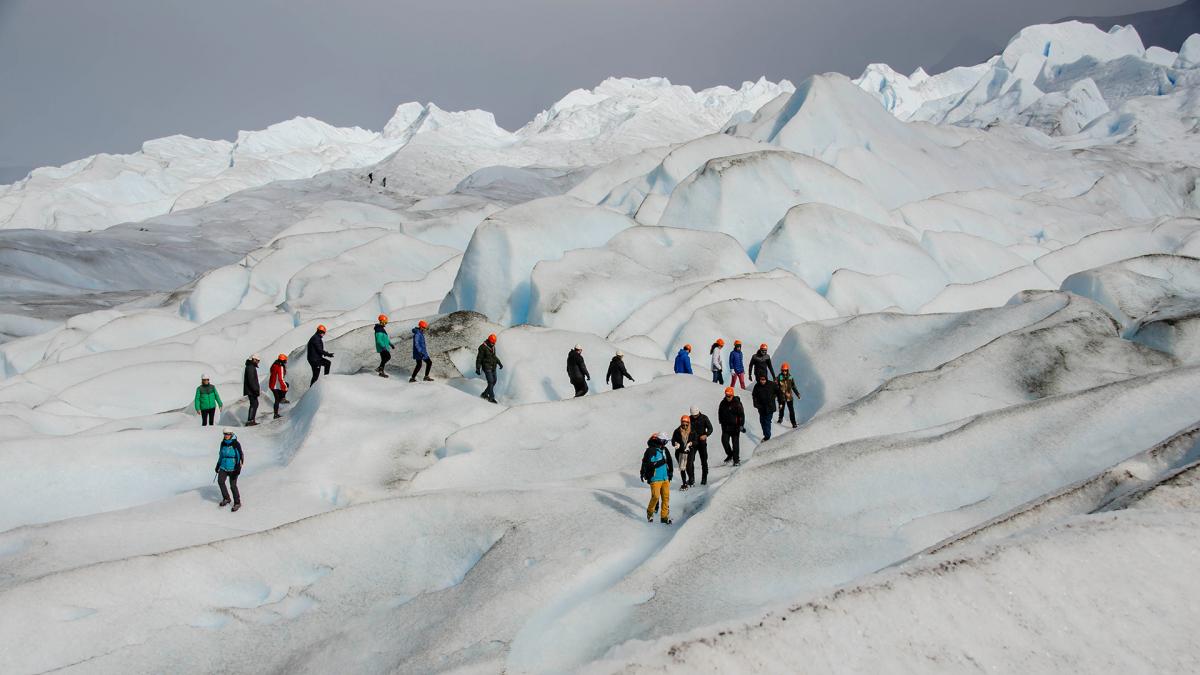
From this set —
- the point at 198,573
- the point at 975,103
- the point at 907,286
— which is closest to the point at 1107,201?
the point at 907,286

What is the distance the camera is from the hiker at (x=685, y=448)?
13.9 m

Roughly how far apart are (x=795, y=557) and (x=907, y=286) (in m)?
21.5

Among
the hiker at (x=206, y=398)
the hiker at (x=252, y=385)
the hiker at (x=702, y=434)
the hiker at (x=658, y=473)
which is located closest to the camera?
the hiker at (x=658, y=473)

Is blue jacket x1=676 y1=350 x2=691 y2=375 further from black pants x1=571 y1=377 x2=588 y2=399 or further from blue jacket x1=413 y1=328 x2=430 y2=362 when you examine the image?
blue jacket x1=413 y1=328 x2=430 y2=362

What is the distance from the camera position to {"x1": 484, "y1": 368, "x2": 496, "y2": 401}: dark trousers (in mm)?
20578

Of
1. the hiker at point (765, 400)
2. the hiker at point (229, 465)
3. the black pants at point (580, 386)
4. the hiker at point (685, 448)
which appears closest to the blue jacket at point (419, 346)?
the black pants at point (580, 386)

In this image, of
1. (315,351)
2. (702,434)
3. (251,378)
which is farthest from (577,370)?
(251,378)

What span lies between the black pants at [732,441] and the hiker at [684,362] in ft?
15.1

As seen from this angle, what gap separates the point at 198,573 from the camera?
12.4 metres

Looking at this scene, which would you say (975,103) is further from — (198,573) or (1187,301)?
(198,573)

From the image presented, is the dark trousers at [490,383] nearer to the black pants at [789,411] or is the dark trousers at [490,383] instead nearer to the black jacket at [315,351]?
the black jacket at [315,351]

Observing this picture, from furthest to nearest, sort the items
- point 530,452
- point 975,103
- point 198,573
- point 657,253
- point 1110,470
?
point 975,103 → point 657,253 → point 530,452 → point 198,573 → point 1110,470

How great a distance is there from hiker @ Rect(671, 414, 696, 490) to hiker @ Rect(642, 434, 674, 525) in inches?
43.4

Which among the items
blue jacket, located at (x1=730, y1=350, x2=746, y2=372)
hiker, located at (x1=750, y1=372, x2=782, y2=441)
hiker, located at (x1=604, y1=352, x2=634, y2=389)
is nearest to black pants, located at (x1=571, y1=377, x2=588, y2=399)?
hiker, located at (x1=604, y1=352, x2=634, y2=389)
